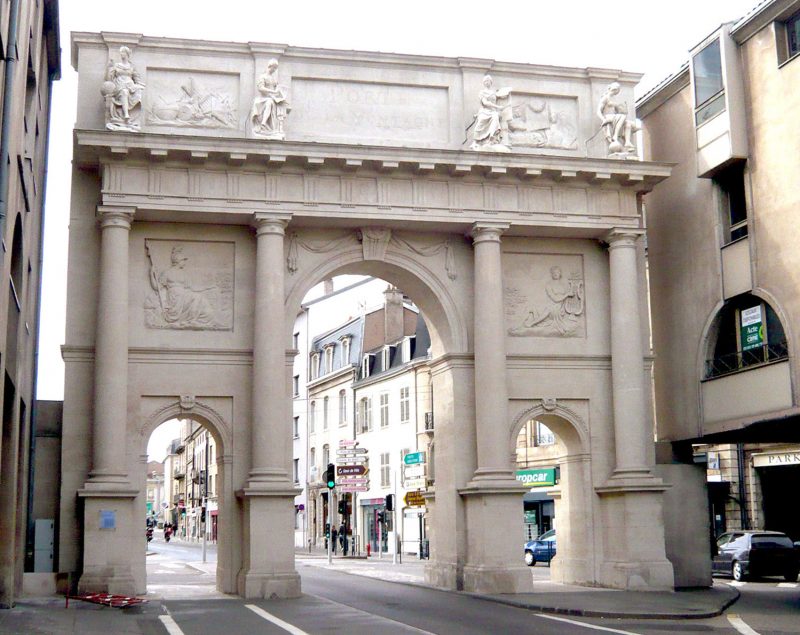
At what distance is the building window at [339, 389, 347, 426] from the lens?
65738 millimetres

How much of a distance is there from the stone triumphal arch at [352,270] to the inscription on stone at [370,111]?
6cm

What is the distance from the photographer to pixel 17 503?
2458cm

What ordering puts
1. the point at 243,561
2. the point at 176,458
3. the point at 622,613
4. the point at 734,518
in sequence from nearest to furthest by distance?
the point at 622,613 → the point at 243,561 → the point at 734,518 → the point at 176,458

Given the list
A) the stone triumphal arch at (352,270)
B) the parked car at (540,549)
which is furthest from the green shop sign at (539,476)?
the stone triumphal arch at (352,270)

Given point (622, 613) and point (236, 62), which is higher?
point (236, 62)

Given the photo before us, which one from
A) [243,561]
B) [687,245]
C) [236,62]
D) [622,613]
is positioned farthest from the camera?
[687,245]

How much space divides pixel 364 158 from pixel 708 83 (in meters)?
9.34

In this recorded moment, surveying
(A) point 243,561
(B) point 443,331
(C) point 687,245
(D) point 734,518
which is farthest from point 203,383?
(D) point 734,518

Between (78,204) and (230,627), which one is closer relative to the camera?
(230,627)

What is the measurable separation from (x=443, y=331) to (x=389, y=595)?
6822mm

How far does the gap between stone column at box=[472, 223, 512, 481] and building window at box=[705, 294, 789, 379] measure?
5.72 m

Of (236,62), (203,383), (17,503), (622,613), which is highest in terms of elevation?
(236,62)

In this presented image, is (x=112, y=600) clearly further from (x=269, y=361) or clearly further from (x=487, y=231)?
(x=487, y=231)

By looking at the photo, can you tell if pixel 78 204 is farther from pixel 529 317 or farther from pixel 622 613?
pixel 622 613
